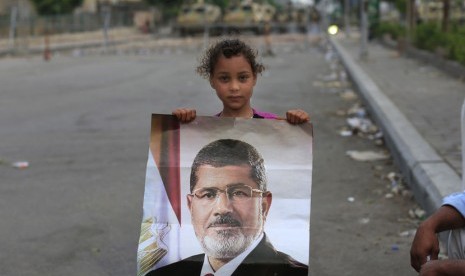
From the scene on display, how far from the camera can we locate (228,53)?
3.17 meters

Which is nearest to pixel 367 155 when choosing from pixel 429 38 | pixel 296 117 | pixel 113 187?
pixel 113 187

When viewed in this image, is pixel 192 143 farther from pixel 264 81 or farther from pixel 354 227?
pixel 264 81

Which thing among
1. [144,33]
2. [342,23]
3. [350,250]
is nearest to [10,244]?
[350,250]

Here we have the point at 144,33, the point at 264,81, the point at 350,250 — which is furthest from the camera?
the point at 144,33

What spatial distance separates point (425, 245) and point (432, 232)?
55 mm

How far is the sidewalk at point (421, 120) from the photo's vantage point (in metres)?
5.61

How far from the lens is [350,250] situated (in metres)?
4.67

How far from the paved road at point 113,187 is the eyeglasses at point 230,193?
1.57 m

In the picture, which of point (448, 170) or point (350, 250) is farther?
point (448, 170)

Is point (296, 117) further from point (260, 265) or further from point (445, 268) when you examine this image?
point (445, 268)

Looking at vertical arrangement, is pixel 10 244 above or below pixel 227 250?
below

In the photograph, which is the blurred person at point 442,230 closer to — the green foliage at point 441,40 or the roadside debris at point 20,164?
the roadside debris at point 20,164

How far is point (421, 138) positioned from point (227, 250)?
4.99 metres

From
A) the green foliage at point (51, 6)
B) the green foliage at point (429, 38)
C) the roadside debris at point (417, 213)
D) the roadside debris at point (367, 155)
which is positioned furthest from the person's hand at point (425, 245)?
the green foliage at point (51, 6)
